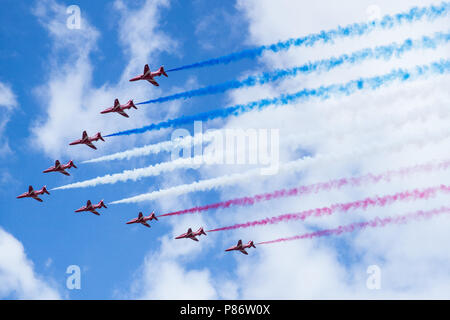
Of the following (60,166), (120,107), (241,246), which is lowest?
(241,246)

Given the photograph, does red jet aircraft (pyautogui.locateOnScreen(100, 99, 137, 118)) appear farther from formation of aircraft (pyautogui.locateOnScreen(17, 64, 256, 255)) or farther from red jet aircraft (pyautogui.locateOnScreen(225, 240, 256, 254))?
red jet aircraft (pyautogui.locateOnScreen(225, 240, 256, 254))

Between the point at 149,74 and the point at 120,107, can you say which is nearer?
the point at 149,74

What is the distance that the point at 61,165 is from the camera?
298 feet

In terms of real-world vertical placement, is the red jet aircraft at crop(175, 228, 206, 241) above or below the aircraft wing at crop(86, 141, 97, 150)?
below

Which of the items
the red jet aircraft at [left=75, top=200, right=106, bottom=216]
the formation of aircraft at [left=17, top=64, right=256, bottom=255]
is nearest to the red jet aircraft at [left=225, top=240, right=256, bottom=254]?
the formation of aircraft at [left=17, top=64, right=256, bottom=255]

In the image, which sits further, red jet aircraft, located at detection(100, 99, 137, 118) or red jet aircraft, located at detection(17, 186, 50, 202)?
red jet aircraft, located at detection(17, 186, 50, 202)

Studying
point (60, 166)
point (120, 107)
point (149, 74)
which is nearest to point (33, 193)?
point (60, 166)

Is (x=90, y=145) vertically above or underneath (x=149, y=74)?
underneath

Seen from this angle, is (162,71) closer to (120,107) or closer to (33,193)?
(120,107)

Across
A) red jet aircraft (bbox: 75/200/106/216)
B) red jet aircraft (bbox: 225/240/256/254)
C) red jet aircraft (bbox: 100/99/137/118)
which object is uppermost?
red jet aircraft (bbox: 100/99/137/118)

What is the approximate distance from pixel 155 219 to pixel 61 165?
534 inches

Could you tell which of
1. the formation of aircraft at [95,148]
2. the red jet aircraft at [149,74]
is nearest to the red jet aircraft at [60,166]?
the formation of aircraft at [95,148]
